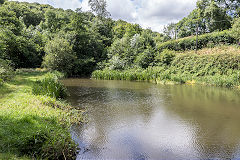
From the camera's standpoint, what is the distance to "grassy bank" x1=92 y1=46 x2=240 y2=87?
22672 millimetres

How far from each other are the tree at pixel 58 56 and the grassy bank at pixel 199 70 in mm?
4994

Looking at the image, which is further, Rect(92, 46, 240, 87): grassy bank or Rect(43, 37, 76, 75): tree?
Rect(43, 37, 76, 75): tree

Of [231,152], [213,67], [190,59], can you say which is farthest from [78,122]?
[190,59]

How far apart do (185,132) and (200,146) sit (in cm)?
136

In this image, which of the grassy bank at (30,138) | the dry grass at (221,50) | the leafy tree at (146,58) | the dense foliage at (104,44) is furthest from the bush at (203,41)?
the grassy bank at (30,138)

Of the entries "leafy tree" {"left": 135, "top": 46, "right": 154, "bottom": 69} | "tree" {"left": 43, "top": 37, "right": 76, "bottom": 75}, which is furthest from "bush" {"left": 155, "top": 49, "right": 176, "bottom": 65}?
"tree" {"left": 43, "top": 37, "right": 76, "bottom": 75}

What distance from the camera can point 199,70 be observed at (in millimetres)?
25984

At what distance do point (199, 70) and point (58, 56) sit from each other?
70.5 ft

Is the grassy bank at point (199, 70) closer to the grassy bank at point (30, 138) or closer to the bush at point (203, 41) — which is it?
the bush at point (203, 41)

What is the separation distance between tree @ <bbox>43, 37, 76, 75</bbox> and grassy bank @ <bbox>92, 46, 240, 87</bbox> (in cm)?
499

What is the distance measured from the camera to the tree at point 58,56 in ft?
96.4

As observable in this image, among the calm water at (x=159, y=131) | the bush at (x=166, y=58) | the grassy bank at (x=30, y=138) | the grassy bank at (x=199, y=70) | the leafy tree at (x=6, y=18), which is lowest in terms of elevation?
the calm water at (x=159, y=131)

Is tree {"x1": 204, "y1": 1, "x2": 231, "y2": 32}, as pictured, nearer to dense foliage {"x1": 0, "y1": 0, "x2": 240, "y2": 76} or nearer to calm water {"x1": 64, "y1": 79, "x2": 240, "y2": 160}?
dense foliage {"x1": 0, "y1": 0, "x2": 240, "y2": 76}

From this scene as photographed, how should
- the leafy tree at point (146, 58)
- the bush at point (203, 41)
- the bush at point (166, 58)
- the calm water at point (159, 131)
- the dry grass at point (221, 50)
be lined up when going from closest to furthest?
1. the calm water at point (159, 131)
2. the dry grass at point (221, 50)
3. the bush at point (203, 41)
4. the bush at point (166, 58)
5. the leafy tree at point (146, 58)
